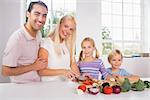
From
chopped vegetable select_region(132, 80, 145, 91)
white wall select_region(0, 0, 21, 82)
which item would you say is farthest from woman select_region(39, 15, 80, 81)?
chopped vegetable select_region(132, 80, 145, 91)

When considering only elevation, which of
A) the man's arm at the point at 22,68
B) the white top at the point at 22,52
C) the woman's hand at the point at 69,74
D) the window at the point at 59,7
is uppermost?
the window at the point at 59,7

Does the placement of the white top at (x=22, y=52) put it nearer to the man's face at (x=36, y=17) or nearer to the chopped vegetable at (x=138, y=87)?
the man's face at (x=36, y=17)

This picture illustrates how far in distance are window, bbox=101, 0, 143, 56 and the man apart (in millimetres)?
1710

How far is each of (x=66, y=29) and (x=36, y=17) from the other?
0.80 ft

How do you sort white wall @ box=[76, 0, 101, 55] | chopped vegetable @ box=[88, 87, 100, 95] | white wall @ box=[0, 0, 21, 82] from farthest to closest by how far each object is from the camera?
white wall @ box=[76, 0, 101, 55] < white wall @ box=[0, 0, 21, 82] < chopped vegetable @ box=[88, 87, 100, 95]

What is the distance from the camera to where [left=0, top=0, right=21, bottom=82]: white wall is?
1.93 m

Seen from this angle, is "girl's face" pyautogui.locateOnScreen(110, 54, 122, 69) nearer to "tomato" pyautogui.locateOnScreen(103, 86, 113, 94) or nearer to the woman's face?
the woman's face

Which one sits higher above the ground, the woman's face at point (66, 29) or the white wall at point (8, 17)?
the white wall at point (8, 17)

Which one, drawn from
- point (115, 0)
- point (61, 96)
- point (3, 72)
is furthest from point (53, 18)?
point (61, 96)

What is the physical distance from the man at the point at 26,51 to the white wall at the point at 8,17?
0.44 m

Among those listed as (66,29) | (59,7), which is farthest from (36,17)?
(59,7)

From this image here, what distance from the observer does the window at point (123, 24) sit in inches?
125

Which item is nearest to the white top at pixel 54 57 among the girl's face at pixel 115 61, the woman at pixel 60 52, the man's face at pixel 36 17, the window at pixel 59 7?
the woman at pixel 60 52

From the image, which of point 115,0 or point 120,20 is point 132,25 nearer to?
point 120,20
